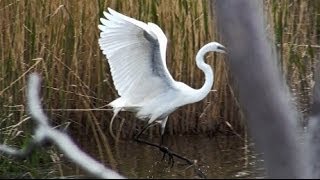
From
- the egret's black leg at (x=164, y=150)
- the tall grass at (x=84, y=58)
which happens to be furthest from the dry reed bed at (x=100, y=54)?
the egret's black leg at (x=164, y=150)

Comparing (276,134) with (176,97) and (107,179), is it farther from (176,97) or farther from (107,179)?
(176,97)

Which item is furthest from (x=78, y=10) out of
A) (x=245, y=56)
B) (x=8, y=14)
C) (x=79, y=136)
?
(x=245, y=56)

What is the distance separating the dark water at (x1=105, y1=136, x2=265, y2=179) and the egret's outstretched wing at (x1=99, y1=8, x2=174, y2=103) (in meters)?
0.36

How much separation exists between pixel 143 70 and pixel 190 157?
0.61m

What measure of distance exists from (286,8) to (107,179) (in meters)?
3.93

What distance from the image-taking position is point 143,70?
4793 mm

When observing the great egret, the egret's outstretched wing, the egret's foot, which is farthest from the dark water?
the egret's outstretched wing

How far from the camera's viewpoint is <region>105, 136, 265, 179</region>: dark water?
4359 mm

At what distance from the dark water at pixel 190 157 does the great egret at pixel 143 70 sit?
0.21 m

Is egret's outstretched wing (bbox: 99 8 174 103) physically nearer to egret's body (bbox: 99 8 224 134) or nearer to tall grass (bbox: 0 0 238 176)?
egret's body (bbox: 99 8 224 134)

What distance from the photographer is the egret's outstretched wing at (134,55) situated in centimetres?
448

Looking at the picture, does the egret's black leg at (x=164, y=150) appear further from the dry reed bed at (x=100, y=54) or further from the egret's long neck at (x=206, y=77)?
the egret's long neck at (x=206, y=77)

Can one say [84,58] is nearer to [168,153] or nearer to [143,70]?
[143,70]

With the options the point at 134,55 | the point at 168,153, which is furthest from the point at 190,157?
the point at 134,55
